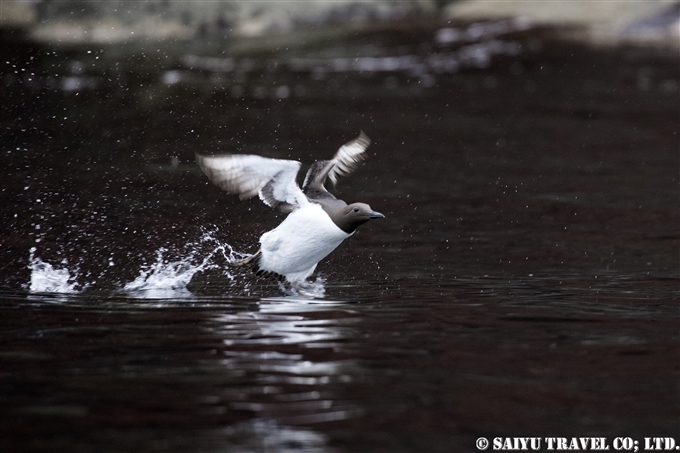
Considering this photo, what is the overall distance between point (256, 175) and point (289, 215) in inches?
18.3

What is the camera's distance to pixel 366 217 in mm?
8500

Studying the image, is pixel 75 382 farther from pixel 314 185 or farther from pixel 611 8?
pixel 611 8

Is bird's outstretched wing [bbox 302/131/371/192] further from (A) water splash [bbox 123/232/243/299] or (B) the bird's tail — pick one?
(A) water splash [bbox 123/232/243/299]

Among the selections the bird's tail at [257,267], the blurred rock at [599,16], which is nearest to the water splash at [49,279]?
the bird's tail at [257,267]

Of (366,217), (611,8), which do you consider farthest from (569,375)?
(611,8)

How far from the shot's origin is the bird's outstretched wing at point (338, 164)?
9438 mm

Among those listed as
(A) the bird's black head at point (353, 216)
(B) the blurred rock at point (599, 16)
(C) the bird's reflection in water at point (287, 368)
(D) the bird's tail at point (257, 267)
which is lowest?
(C) the bird's reflection in water at point (287, 368)

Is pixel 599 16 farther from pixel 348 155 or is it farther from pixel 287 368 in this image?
pixel 287 368

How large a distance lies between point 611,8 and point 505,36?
3.29 metres

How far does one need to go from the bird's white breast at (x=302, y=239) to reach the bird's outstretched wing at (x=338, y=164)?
0.58 metres

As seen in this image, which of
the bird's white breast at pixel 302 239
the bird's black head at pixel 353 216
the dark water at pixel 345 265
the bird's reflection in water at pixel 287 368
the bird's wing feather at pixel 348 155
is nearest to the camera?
the bird's reflection in water at pixel 287 368

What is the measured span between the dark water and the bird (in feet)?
1.29

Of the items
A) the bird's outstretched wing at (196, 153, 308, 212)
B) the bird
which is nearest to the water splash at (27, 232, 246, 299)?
the bird

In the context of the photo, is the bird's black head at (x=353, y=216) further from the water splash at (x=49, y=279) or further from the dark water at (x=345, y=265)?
the water splash at (x=49, y=279)
